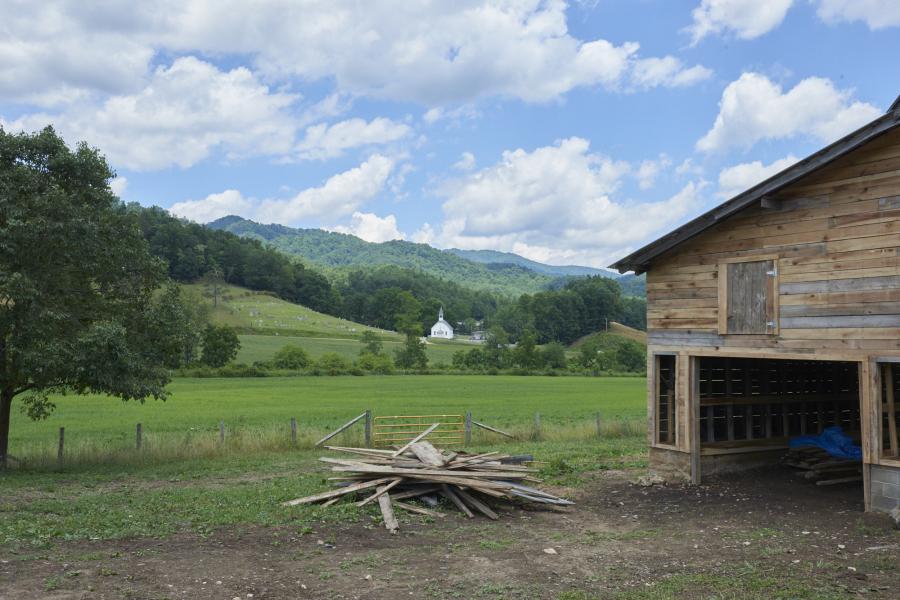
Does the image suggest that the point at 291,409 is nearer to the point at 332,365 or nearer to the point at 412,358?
the point at 332,365

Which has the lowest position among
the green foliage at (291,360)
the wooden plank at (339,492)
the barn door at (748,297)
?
the wooden plank at (339,492)

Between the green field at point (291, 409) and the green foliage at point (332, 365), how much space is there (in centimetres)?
347

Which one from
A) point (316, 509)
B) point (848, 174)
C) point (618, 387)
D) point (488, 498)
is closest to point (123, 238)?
point (316, 509)

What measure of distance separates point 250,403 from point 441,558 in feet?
122

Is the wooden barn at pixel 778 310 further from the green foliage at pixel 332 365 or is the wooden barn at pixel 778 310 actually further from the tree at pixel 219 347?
the green foliage at pixel 332 365

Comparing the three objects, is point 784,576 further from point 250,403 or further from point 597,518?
point 250,403

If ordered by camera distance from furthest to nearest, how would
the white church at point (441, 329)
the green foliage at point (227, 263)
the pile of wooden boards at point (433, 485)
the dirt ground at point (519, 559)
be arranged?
the white church at point (441, 329) → the green foliage at point (227, 263) → the pile of wooden boards at point (433, 485) → the dirt ground at point (519, 559)

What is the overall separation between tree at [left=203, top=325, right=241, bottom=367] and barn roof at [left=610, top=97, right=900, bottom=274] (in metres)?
56.2

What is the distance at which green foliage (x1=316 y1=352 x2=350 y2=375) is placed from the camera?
72619 mm

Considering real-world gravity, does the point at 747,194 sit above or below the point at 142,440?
above

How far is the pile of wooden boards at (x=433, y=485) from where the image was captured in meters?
13.1

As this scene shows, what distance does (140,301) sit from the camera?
20250 mm

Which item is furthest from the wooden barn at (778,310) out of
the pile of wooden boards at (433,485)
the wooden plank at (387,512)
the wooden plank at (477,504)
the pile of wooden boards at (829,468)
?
the wooden plank at (387,512)

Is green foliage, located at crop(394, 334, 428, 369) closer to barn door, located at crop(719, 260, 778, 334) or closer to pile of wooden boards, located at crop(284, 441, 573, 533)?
pile of wooden boards, located at crop(284, 441, 573, 533)
